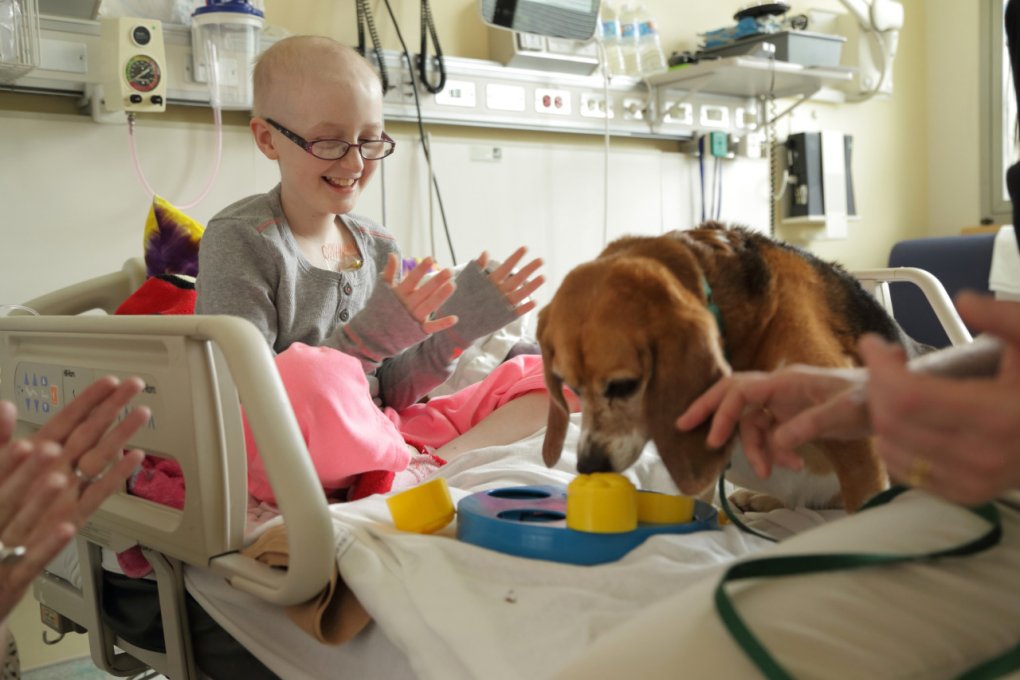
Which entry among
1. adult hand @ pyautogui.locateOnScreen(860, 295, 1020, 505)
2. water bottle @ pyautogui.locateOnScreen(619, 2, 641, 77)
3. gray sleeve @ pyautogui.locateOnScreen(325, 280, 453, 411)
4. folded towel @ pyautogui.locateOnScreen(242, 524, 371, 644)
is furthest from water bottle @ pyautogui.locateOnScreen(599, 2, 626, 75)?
adult hand @ pyautogui.locateOnScreen(860, 295, 1020, 505)

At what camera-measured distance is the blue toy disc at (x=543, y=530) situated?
1057mm

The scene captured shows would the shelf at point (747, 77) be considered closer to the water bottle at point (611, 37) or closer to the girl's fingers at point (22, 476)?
the water bottle at point (611, 37)

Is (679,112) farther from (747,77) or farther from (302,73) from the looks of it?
(302,73)

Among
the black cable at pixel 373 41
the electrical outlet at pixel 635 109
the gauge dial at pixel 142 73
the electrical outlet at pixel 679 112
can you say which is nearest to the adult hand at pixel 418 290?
the gauge dial at pixel 142 73

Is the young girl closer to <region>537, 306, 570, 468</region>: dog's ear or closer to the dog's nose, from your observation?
<region>537, 306, 570, 468</region>: dog's ear

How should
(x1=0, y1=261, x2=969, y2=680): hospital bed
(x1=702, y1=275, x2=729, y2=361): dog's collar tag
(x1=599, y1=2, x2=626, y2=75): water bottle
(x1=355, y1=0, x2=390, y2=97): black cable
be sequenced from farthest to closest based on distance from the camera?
1. (x1=599, y1=2, x2=626, y2=75): water bottle
2. (x1=355, y1=0, x2=390, y2=97): black cable
3. (x1=702, y1=275, x2=729, y2=361): dog's collar tag
4. (x1=0, y1=261, x2=969, y2=680): hospital bed

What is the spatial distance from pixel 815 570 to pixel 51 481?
2.36ft

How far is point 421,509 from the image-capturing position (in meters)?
1.21

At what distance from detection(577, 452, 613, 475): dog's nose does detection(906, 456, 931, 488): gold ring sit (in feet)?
2.08

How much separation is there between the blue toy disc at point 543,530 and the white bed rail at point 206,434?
0.59ft

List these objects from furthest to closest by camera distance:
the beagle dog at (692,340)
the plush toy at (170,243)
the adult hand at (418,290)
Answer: the plush toy at (170,243) < the adult hand at (418,290) < the beagle dog at (692,340)

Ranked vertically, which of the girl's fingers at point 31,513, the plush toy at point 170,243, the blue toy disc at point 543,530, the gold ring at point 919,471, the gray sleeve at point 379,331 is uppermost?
the plush toy at point 170,243

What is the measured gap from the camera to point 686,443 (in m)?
1.18

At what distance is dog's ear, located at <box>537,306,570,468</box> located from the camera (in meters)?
1.43
